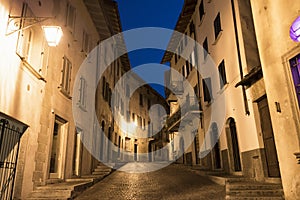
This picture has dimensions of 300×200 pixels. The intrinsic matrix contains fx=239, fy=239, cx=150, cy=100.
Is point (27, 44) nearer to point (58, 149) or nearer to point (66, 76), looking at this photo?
point (66, 76)

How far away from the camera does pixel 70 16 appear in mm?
11344

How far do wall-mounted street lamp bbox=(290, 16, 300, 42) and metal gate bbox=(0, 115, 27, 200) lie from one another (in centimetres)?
757

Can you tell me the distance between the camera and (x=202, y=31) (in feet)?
53.9

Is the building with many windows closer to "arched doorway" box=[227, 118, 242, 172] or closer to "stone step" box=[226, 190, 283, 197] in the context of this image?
"arched doorway" box=[227, 118, 242, 172]

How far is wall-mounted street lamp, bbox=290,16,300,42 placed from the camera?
19.2ft

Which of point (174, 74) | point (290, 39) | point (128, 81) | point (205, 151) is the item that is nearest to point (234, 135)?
point (205, 151)

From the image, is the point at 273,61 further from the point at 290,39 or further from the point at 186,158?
the point at 186,158

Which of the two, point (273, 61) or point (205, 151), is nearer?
point (273, 61)

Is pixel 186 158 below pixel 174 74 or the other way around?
below

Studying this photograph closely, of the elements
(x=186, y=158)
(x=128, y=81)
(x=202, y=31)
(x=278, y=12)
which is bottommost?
(x=186, y=158)

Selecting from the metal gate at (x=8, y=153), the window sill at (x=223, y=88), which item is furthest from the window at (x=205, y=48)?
the metal gate at (x=8, y=153)

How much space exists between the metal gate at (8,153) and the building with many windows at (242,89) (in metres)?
7.24

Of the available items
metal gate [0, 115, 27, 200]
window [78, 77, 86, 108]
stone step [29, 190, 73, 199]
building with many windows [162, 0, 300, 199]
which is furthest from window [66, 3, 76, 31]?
building with many windows [162, 0, 300, 199]

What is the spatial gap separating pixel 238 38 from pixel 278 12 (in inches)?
159
